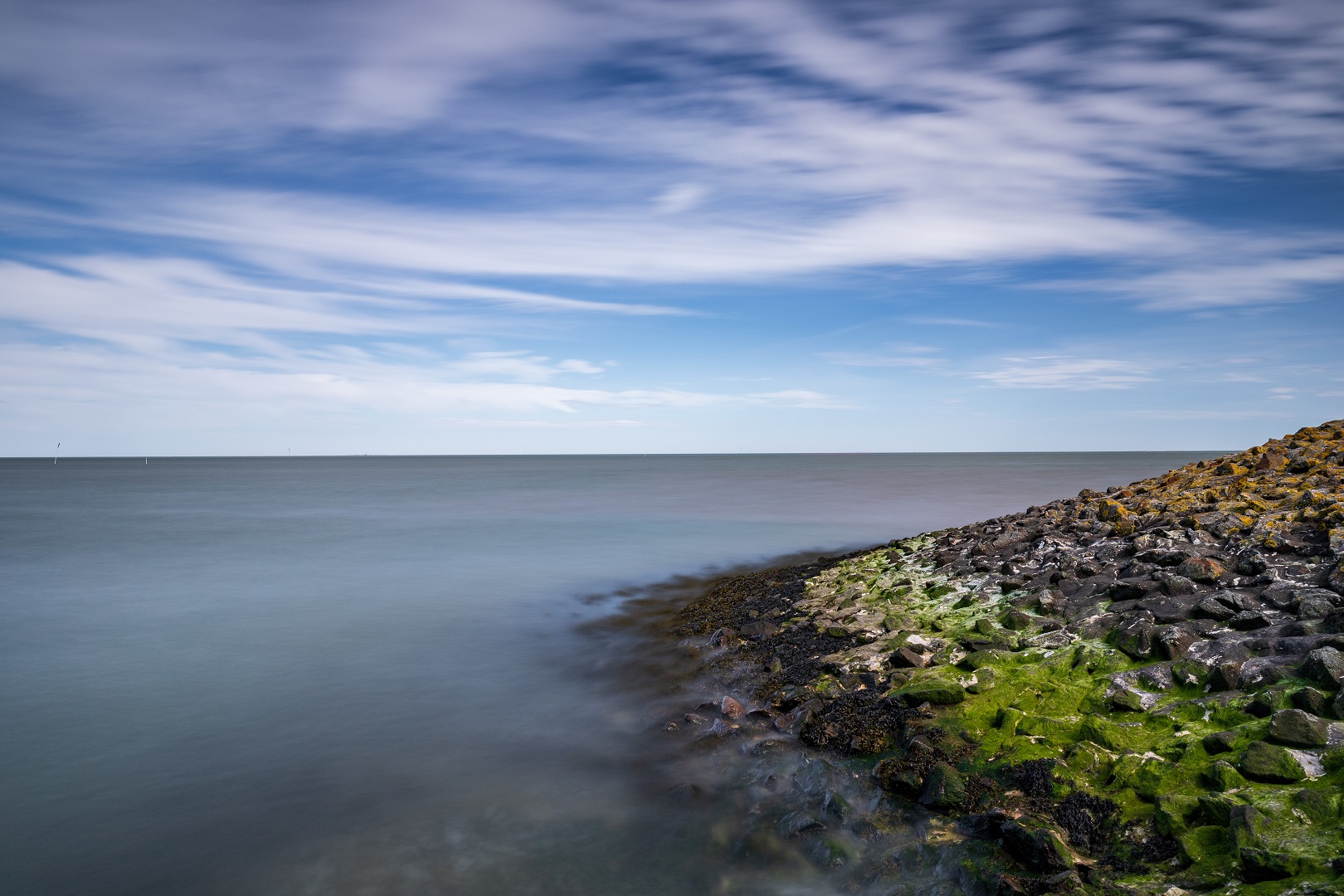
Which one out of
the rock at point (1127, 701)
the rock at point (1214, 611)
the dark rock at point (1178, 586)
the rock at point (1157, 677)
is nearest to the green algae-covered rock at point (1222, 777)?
the rock at point (1127, 701)

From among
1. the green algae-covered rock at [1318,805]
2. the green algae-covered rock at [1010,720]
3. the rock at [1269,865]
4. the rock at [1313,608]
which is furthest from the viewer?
the rock at [1313,608]

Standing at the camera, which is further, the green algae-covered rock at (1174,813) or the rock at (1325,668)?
the rock at (1325,668)

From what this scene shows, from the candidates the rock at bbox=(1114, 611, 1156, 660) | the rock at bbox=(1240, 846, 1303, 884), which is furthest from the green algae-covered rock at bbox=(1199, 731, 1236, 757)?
the rock at bbox=(1114, 611, 1156, 660)

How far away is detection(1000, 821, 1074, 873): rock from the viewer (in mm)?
4938

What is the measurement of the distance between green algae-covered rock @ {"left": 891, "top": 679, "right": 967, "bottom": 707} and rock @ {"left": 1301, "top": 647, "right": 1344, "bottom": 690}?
266 centimetres

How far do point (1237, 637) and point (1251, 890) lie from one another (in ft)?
11.1

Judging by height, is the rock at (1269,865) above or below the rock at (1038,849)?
above

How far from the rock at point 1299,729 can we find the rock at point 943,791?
2110 millimetres

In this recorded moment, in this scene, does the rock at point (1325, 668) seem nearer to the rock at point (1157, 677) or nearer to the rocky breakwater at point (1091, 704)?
the rocky breakwater at point (1091, 704)

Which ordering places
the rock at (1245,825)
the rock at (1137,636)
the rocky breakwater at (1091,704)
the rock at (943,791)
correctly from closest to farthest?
the rock at (1245,825)
the rocky breakwater at (1091,704)
the rock at (943,791)
the rock at (1137,636)

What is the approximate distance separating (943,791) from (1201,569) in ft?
15.7

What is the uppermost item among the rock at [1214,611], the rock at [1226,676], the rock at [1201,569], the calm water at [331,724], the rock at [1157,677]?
the rock at [1201,569]

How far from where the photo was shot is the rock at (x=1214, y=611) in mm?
7379

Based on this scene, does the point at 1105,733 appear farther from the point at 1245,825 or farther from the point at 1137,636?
the point at 1245,825
